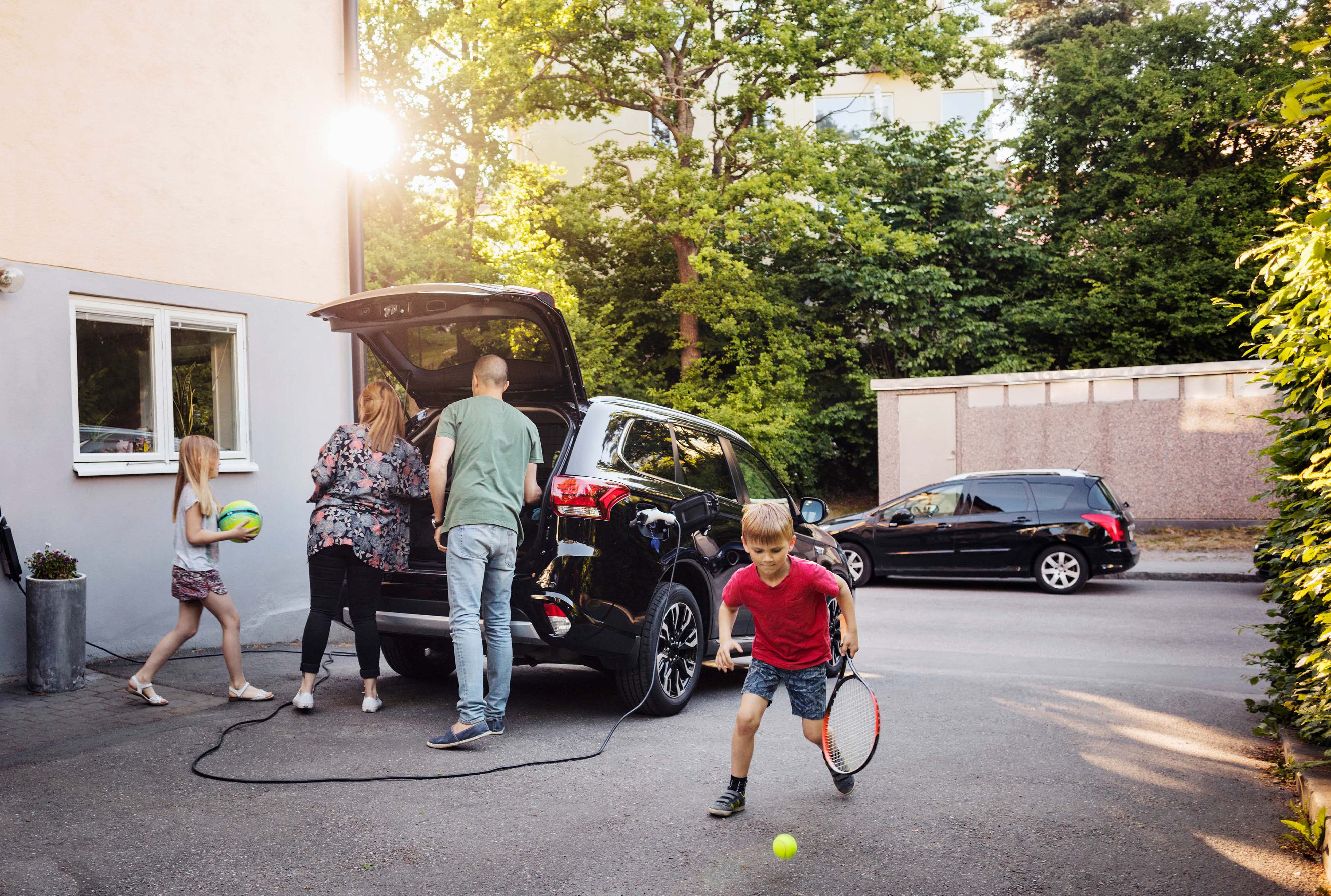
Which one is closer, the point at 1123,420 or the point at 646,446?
the point at 646,446

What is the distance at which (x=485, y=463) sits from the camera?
5445 mm

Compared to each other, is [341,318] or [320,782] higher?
[341,318]

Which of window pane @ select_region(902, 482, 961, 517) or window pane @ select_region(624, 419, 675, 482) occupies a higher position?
window pane @ select_region(624, 419, 675, 482)

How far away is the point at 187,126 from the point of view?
8148mm

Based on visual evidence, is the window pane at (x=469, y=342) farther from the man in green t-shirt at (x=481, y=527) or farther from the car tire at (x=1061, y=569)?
the car tire at (x=1061, y=569)

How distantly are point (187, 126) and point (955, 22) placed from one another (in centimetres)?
1902

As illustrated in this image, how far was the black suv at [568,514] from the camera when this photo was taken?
5.61 metres

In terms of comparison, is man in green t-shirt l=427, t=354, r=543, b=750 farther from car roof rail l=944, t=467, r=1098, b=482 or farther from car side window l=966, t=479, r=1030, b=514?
car roof rail l=944, t=467, r=1098, b=482

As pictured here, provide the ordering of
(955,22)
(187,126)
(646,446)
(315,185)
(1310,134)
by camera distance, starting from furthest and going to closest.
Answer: (955,22)
(315,185)
(187,126)
(646,446)
(1310,134)

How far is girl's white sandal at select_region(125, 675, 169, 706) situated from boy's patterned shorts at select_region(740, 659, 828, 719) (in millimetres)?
3881

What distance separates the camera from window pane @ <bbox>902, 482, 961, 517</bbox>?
14.6 meters

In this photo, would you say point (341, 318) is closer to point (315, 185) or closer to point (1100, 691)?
point (315, 185)

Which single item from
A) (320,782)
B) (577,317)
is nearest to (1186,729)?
(320,782)

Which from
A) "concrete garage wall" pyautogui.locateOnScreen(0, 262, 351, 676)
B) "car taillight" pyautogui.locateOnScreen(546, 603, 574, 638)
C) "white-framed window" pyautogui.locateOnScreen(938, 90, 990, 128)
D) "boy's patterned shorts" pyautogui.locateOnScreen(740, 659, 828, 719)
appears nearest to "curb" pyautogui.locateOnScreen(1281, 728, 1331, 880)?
"boy's patterned shorts" pyautogui.locateOnScreen(740, 659, 828, 719)
